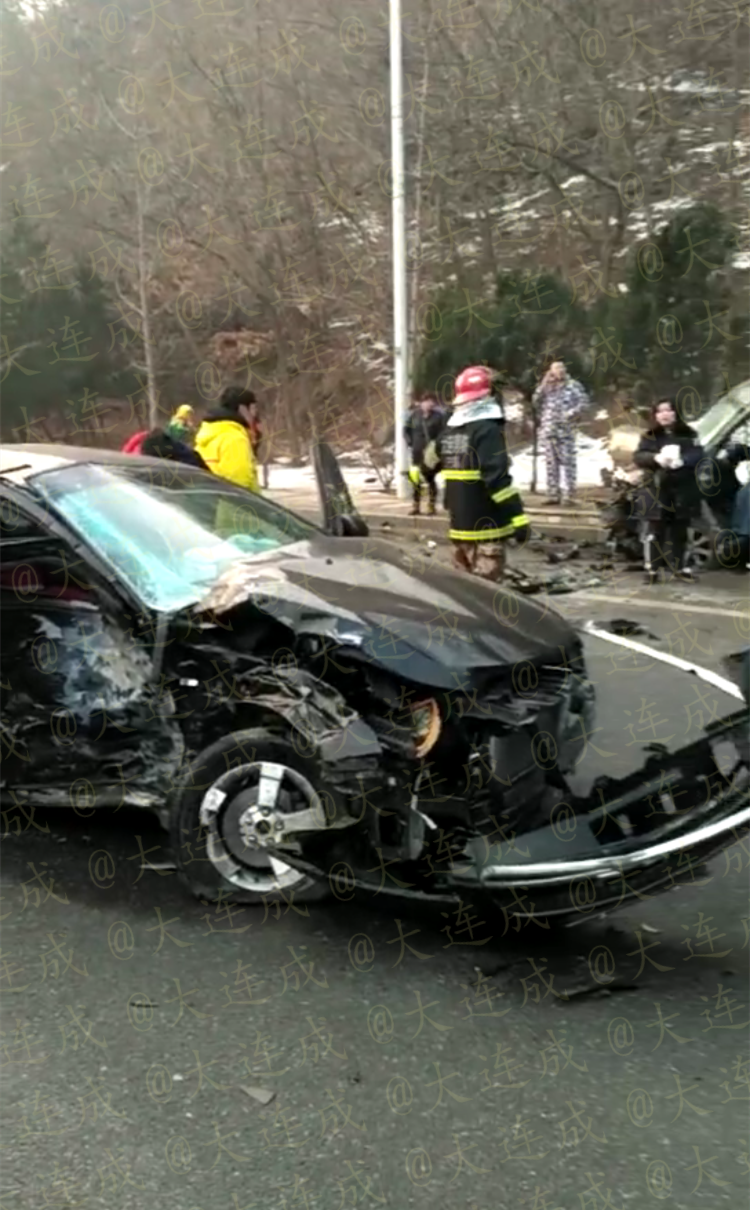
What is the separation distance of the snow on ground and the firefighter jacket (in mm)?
1441

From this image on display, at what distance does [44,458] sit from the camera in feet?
13.5

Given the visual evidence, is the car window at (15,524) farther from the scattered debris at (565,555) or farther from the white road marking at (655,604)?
the scattered debris at (565,555)

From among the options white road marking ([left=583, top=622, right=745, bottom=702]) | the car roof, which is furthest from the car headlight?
white road marking ([left=583, top=622, right=745, bottom=702])

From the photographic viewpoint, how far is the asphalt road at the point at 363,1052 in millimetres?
2281

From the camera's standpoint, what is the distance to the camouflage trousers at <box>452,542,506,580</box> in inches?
253

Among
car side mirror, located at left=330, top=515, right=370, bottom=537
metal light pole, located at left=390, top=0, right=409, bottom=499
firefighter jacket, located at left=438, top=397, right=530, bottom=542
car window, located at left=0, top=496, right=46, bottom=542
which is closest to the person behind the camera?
car window, located at left=0, top=496, right=46, bottom=542

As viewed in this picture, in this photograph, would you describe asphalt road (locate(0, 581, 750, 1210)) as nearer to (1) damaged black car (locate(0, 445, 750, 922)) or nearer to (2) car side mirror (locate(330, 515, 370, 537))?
(1) damaged black car (locate(0, 445, 750, 922))

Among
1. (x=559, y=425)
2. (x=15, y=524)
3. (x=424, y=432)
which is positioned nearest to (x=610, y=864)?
(x=15, y=524)

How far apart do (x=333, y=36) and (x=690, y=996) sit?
17093mm

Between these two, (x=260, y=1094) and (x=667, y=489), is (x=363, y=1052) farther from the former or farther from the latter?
(x=667, y=489)

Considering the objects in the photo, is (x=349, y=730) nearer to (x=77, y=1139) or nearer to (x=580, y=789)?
(x=580, y=789)

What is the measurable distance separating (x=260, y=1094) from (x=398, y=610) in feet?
5.04

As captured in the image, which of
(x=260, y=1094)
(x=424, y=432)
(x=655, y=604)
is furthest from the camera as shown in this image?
(x=424, y=432)

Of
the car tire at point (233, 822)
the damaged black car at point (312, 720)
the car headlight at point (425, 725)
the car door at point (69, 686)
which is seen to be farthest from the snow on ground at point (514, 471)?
the car headlight at point (425, 725)
